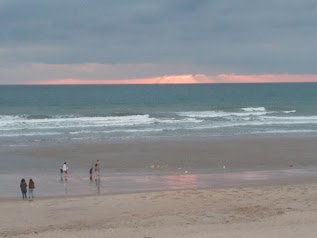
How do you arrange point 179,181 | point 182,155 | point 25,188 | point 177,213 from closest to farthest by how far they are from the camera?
1. point 177,213
2. point 25,188
3. point 179,181
4. point 182,155

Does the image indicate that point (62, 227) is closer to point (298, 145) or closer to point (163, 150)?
point (163, 150)

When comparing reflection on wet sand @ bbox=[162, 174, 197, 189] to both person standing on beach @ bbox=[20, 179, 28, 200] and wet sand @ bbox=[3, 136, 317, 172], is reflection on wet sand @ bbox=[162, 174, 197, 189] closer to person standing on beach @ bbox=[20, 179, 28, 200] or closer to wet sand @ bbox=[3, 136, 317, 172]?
wet sand @ bbox=[3, 136, 317, 172]

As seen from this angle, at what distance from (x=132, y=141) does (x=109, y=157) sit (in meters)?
7.59

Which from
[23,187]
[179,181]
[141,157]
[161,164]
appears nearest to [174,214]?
[23,187]

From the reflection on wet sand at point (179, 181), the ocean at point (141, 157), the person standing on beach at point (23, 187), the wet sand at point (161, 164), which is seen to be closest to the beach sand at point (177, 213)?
the person standing on beach at point (23, 187)

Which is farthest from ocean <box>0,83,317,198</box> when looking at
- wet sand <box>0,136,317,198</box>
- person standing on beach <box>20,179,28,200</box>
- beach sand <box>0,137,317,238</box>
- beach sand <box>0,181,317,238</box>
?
beach sand <box>0,181,317,238</box>

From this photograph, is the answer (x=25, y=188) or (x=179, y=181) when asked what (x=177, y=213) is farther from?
(x=179, y=181)

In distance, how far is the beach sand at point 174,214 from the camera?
49.3 feet

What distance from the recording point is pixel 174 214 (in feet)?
56.7

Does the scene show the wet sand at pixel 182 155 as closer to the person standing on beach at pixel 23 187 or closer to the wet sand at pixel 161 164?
the wet sand at pixel 161 164

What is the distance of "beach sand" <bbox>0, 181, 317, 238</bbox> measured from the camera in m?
15.0

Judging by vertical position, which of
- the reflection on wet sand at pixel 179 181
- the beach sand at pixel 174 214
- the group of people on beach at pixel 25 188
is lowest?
the beach sand at pixel 174 214

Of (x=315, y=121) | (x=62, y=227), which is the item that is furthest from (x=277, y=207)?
(x=315, y=121)

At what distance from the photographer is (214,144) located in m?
38.8
